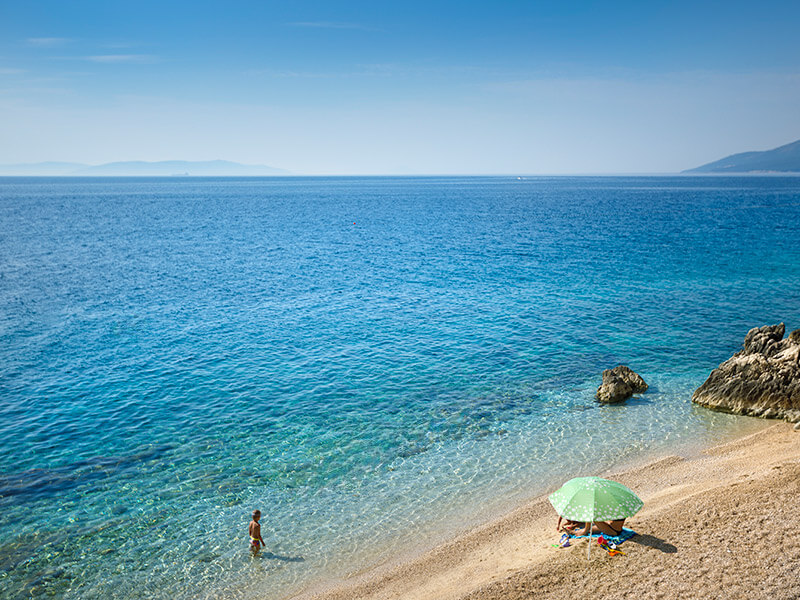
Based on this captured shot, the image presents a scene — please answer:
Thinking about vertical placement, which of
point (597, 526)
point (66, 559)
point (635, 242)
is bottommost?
point (66, 559)

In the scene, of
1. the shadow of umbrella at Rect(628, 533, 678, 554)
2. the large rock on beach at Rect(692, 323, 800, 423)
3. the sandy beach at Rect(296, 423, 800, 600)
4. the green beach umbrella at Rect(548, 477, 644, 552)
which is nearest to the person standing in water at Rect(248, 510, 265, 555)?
the sandy beach at Rect(296, 423, 800, 600)

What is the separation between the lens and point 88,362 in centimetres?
3953

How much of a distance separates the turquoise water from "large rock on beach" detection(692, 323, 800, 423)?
47.0 inches

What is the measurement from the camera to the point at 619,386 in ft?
107

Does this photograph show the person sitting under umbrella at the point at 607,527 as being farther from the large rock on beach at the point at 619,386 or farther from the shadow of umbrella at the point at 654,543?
the large rock on beach at the point at 619,386

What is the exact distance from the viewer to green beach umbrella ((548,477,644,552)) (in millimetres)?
17188

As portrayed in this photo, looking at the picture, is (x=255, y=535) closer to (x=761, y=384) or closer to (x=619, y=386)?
(x=619, y=386)

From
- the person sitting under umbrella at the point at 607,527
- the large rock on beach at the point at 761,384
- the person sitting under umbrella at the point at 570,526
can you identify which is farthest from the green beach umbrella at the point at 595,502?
the large rock on beach at the point at 761,384

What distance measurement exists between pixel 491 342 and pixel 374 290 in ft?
76.2

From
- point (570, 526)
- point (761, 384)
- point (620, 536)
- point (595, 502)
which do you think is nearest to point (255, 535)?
point (570, 526)

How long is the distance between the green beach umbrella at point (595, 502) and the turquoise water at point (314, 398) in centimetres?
564

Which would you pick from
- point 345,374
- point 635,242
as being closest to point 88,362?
point 345,374

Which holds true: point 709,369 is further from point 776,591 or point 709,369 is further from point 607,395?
point 776,591

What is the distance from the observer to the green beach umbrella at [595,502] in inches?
677
